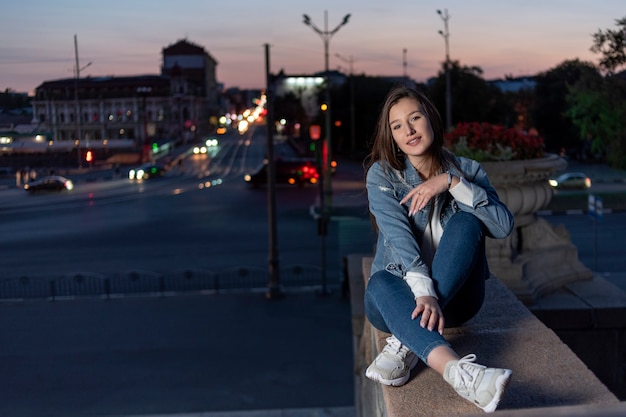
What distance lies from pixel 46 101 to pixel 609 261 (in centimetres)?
746

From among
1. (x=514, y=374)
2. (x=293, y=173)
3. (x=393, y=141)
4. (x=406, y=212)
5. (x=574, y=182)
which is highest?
(x=393, y=141)

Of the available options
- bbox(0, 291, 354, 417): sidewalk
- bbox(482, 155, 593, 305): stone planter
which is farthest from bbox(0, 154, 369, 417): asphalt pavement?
bbox(482, 155, 593, 305): stone planter

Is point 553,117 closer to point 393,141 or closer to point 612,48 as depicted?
point 612,48

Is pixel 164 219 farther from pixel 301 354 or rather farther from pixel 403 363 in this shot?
pixel 403 363

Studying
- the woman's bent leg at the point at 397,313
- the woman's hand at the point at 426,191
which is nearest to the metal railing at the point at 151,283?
the woman's bent leg at the point at 397,313

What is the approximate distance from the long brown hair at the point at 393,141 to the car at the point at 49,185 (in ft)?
34.0

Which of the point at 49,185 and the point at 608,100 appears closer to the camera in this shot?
the point at 608,100

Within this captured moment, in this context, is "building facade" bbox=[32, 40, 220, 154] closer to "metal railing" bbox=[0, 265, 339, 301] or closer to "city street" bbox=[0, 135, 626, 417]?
"city street" bbox=[0, 135, 626, 417]

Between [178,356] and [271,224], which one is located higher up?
[271,224]

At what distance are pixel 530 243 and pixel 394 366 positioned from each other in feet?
14.0

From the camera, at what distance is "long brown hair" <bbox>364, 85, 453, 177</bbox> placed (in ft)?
12.1

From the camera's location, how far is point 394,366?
314 cm

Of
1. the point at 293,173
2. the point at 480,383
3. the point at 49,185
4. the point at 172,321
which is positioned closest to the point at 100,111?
the point at 49,185

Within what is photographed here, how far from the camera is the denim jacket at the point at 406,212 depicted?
348cm
